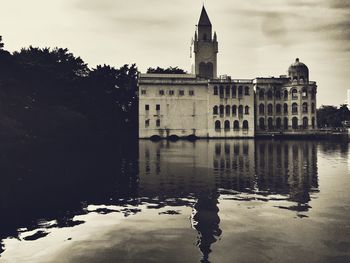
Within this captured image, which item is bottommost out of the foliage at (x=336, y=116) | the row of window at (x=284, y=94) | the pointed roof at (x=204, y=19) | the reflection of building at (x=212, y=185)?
the reflection of building at (x=212, y=185)

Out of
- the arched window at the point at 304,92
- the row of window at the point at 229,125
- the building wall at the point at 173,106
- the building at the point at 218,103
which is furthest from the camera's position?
the arched window at the point at 304,92

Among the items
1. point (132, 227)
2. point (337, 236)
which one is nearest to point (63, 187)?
point (132, 227)

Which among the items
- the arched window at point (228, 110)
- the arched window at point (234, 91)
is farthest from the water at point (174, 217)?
the arched window at point (234, 91)

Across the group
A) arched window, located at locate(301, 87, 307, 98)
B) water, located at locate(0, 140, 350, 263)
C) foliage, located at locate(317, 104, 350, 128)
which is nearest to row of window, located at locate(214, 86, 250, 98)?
arched window, located at locate(301, 87, 307, 98)

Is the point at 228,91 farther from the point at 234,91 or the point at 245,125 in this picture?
the point at 245,125

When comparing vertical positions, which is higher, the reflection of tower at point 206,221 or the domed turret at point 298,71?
the domed turret at point 298,71

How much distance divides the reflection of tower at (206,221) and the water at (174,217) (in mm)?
36

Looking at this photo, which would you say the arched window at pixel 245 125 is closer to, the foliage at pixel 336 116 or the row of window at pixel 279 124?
the row of window at pixel 279 124

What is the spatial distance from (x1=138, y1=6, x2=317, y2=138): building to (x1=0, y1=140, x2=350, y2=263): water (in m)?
53.8

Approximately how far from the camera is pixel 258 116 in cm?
8769

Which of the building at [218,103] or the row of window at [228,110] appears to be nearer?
the building at [218,103]

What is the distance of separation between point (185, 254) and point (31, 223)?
627 cm

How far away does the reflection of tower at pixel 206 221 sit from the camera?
10531mm

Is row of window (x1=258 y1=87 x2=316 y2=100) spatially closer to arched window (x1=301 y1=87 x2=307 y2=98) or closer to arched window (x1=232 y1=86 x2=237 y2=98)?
arched window (x1=301 y1=87 x2=307 y2=98)
